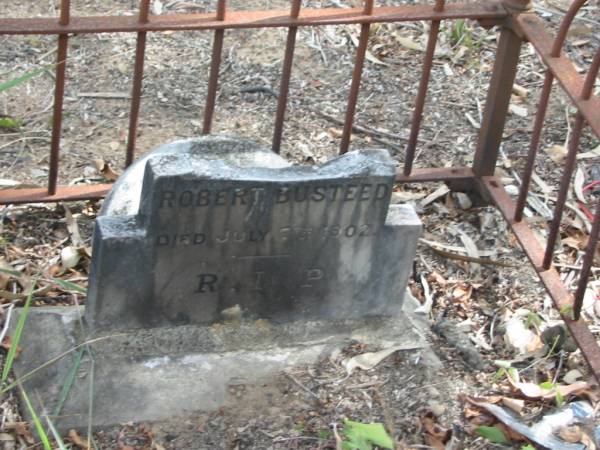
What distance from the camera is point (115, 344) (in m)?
3.83

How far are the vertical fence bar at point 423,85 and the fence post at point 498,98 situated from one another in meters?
0.25

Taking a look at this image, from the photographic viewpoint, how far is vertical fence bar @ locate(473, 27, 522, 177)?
4535 millimetres

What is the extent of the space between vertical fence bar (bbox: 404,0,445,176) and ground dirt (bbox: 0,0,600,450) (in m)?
0.25

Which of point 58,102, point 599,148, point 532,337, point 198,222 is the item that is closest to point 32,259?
point 58,102

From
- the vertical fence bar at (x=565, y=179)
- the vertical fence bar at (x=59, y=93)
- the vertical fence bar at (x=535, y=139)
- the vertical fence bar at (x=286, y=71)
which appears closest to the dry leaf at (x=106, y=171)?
the vertical fence bar at (x=59, y=93)

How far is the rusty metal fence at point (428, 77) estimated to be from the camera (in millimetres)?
4035

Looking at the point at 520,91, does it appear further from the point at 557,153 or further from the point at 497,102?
the point at 497,102

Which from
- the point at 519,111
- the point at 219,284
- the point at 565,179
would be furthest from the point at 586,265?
the point at 519,111

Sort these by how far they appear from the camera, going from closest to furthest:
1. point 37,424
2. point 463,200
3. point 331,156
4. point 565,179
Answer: point 37,424 < point 565,179 < point 463,200 < point 331,156

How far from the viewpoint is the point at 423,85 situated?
14.8ft

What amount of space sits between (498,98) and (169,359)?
165cm

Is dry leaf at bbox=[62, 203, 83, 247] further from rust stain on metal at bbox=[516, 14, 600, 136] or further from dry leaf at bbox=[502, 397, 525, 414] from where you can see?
rust stain on metal at bbox=[516, 14, 600, 136]

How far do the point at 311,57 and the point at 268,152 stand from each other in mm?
1614

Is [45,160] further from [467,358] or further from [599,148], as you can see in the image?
[599,148]
